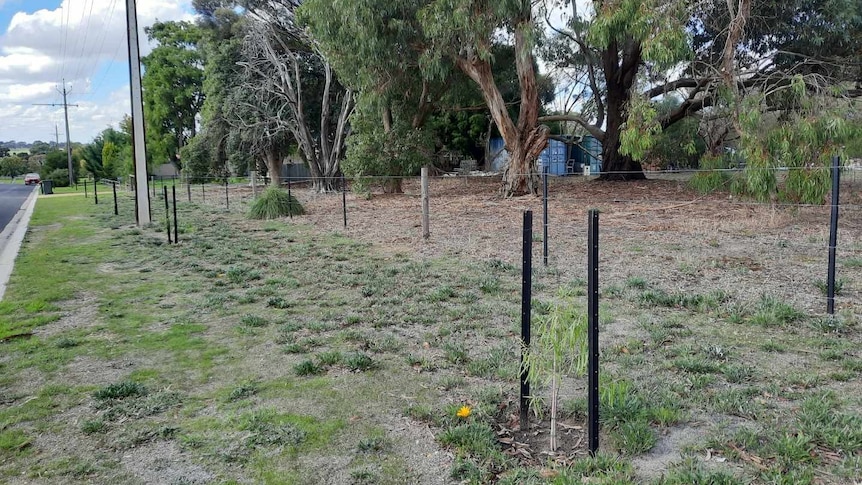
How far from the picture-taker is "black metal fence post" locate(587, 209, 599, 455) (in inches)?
109

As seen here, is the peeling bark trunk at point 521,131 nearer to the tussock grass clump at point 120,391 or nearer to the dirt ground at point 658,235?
the dirt ground at point 658,235

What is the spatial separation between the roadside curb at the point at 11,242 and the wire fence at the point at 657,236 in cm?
266

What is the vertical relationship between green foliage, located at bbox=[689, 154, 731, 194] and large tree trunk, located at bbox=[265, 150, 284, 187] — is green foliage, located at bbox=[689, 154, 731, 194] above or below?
below

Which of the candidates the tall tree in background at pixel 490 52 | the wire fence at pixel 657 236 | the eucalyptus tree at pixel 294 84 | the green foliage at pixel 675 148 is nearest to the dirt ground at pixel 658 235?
the wire fence at pixel 657 236

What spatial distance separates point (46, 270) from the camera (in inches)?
325

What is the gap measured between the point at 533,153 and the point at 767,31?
6.59 m

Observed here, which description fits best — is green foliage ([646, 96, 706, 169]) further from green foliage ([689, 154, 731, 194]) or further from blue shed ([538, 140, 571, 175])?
green foliage ([689, 154, 731, 194])

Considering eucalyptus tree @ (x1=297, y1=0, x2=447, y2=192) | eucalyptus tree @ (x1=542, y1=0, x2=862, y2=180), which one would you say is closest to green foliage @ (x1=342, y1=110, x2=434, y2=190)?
eucalyptus tree @ (x1=297, y1=0, x2=447, y2=192)

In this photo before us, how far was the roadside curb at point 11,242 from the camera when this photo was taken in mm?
8054

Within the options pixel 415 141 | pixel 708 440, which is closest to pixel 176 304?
pixel 708 440

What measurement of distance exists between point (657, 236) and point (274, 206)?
9039 millimetres

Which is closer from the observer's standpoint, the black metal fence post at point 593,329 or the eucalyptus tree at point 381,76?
the black metal fence post at point 593,329

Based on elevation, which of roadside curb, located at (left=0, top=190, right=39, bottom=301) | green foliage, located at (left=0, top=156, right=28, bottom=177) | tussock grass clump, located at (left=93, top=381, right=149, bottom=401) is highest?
green foliage, located at (left=0, top=156, right=28, bottom=177)

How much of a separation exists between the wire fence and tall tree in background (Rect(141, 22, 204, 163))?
24.4 m
